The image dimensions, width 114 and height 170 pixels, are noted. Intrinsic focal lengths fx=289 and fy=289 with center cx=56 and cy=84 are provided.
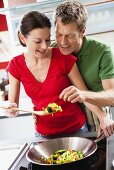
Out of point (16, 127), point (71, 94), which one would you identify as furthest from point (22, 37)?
point (16, 127)

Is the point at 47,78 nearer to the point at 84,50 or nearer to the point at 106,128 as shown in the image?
the point at 84,50

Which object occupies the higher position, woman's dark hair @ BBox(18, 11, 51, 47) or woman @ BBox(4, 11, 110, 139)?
woman's dark hair @ BBox(18, 11, 51, 47)

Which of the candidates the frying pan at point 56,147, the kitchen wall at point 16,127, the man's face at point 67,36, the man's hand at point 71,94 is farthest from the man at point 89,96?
the kitchen wall at point 16,127

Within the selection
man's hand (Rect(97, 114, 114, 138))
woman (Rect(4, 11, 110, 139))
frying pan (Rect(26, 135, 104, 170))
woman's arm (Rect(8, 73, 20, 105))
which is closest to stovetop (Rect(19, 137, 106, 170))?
frying pan (Rect(26, 135, 104, 170))

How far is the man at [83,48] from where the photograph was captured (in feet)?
5.77

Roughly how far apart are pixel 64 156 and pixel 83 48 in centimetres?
82

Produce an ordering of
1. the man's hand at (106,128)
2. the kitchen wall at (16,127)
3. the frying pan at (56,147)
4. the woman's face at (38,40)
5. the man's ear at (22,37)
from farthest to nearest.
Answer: the kitchen wall at (16,127) < the man's ear at (22,37) < the woman's face at (38,40) < the man's hand at (106,128) < the frying pan at (56,147)

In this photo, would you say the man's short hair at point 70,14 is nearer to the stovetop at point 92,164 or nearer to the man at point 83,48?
the man at point 83,48

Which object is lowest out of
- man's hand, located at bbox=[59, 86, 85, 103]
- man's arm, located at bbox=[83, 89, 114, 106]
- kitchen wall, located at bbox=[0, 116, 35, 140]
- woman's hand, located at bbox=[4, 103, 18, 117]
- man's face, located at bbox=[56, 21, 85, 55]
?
kitchen wall, located at bbox=[0, 116, 35, 140]

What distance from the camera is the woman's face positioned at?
1.73 metres

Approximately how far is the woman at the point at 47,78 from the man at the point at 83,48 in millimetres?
83

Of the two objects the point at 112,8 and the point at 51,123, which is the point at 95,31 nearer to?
the point at 112,8

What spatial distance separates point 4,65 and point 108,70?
6.07ft

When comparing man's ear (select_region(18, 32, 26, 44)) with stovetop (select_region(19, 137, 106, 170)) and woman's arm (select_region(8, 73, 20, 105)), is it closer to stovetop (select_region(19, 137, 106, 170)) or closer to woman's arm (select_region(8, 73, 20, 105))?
woman's arm (select_region(8, 73, 20, 105))
